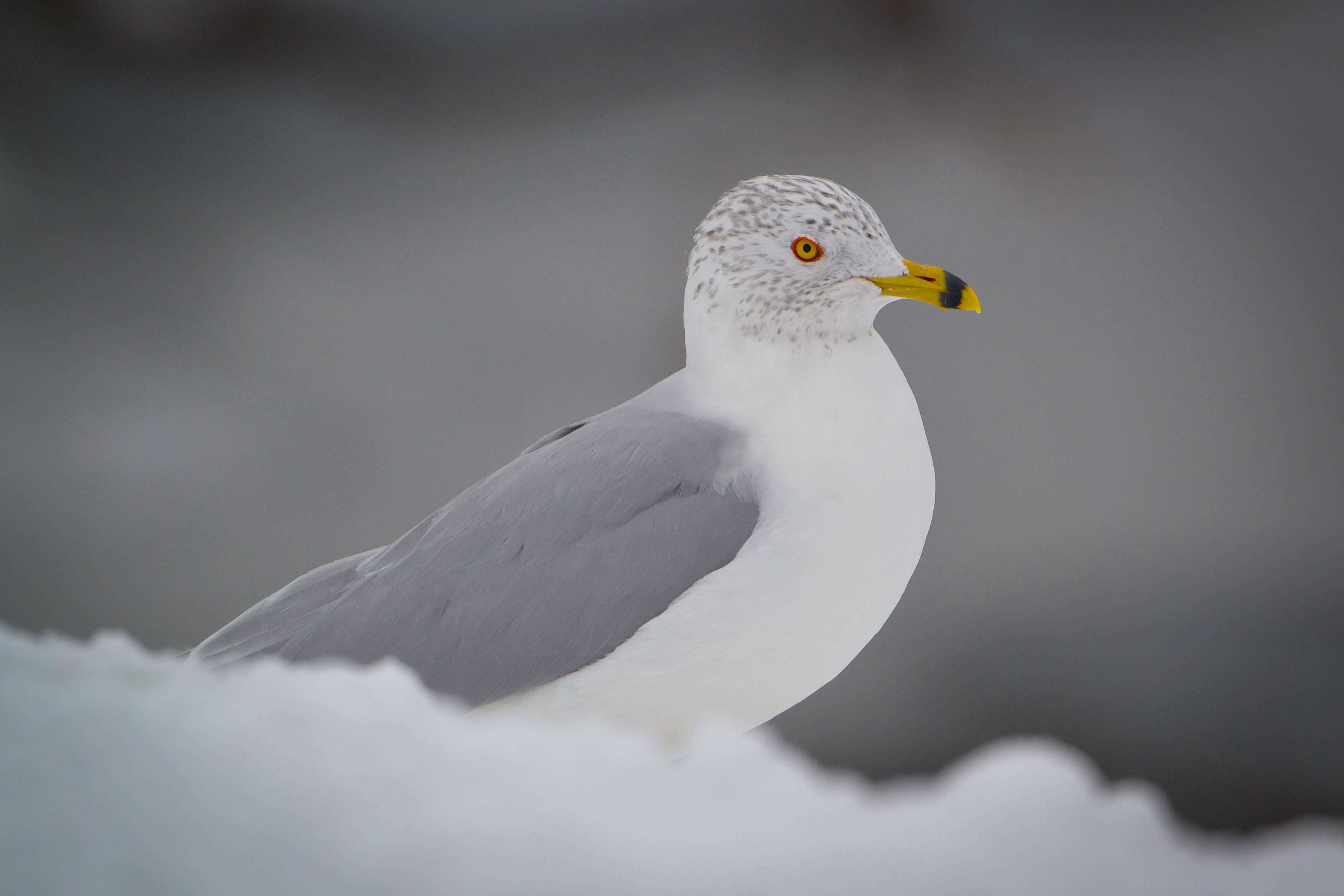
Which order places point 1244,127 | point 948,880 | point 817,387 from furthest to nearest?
point 1244,127 → point 817,387 → point 948,880

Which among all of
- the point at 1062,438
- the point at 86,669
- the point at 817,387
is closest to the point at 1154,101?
the point at 1062,438

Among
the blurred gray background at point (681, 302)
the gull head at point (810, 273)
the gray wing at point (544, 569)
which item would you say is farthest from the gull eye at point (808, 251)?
the blurred gray background at point (681, 302)

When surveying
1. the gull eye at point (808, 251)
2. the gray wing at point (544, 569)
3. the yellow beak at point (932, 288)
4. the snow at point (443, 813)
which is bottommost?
the snow at point (443, 813)

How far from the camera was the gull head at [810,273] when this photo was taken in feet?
3.25

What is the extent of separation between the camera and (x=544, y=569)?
96cm

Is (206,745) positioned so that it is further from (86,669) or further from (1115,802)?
(1115,802)

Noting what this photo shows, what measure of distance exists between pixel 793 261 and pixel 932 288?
0.13 meters

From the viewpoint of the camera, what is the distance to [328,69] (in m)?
1.31

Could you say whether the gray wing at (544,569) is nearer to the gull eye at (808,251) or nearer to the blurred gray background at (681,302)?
the gull eye at (808,251)

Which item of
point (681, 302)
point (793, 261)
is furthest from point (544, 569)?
point (681, 302)

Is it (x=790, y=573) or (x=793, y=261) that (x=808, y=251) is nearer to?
(x=793, y=261)

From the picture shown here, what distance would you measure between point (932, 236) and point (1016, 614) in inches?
18.7

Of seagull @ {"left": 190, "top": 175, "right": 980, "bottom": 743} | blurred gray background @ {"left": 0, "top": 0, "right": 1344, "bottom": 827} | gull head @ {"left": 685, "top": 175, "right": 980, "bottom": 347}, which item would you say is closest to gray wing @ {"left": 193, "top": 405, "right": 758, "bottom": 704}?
seagull @ {"left": 190, "top": 175, "right": 980, "bottom": 743}

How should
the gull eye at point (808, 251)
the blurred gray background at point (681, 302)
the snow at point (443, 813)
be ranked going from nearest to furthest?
the snow at point (443, 813) → the gull eye at point (808, 251) → the blurred gray background at point (681, 302)
